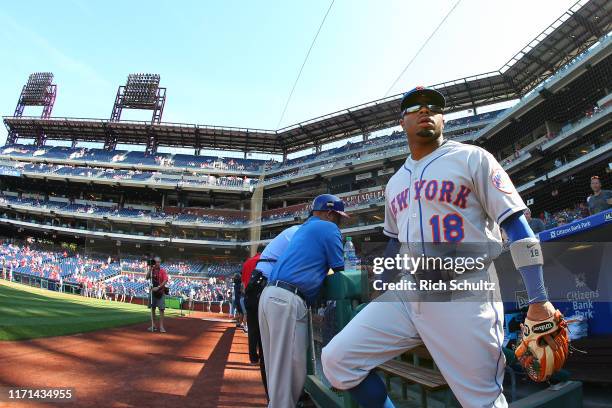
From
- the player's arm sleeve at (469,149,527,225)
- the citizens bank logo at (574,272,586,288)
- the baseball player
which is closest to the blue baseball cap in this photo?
the baseball player

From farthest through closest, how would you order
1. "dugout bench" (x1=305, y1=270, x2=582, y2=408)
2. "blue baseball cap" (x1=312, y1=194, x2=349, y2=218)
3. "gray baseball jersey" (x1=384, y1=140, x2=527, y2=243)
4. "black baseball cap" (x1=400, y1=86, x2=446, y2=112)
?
"blue baseball cap" (x1=312, y1=194, x2=349, y2=218), "dugout bench" (x1=305, y1=270, x2=582, y2=408), "black baseball cap" (x1=400, y1=86, x2=446, y2=112), "gray baseball jersey" (x1=384, y1=140, x2=527, y2=243)

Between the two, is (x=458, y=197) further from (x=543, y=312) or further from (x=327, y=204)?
(x=327, y=204)

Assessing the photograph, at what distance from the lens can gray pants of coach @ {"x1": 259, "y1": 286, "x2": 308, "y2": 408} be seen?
2475 mm

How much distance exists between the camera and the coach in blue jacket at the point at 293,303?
8.16ft

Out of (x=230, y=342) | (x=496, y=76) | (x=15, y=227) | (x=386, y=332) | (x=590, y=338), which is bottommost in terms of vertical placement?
(x=230, y=342)

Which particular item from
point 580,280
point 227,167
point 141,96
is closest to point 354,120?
point 227,167

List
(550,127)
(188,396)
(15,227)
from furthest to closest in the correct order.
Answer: (15,227) < (550,127) < (188,396)

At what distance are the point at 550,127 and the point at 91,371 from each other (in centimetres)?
2980

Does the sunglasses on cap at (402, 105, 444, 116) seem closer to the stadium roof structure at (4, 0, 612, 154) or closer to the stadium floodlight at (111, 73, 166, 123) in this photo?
the stadium roof structure at (4, 0, 612, 154)

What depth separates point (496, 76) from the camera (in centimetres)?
3123

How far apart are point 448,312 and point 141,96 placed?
5185 centimetres

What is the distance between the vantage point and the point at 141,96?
153ft

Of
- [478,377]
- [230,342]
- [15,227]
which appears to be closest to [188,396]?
[478,377]

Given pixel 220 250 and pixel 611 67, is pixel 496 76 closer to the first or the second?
pixel 611 67
